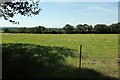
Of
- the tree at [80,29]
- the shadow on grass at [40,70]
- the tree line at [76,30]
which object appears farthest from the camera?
the tree at [80,29]

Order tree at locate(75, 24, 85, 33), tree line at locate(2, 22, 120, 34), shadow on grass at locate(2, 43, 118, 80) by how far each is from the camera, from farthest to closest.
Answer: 1. tree at locate(75, 24, 85, 33)
2. tree line at locate(2, 22, 120, 34)
3. shadow on grass at locate(2, 43, 118, 80)

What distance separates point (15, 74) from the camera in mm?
12344

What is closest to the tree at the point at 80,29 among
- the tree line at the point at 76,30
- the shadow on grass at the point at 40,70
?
the tree line at the point at 76,30

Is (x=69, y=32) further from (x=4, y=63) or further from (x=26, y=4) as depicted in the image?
(x=4, y=63)

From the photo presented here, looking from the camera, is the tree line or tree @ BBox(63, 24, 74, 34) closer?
the tree line

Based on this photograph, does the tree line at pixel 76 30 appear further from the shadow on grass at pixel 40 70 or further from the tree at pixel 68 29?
the shadow on grass at pixel 40 70

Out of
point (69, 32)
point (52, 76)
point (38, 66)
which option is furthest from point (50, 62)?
point (69, 32)

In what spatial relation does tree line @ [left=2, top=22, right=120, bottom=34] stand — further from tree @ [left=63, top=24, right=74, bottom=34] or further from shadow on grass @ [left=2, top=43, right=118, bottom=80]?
shadow on grass @ [left=2, top=43, right=118, bottom=80]

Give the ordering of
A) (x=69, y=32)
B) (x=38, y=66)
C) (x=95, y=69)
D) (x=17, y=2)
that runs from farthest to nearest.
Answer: (x=69, y=32) < (x=17, y=2) < (x=95, y=69) < (x=38, y=66)

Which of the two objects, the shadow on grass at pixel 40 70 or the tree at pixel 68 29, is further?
the tree at pixel 68 29

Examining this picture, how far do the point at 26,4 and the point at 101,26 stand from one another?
183 feet

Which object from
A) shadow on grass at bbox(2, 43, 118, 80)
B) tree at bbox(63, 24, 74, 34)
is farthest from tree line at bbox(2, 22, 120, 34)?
shadow on grass at bbox(2, 43, 118, 80)

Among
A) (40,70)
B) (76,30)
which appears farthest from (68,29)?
(40,70)

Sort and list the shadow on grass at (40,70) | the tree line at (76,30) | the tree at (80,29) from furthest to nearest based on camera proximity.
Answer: the tree at (80,29)
the tree line at (76,30)
the shadow on grass at (40,70)
